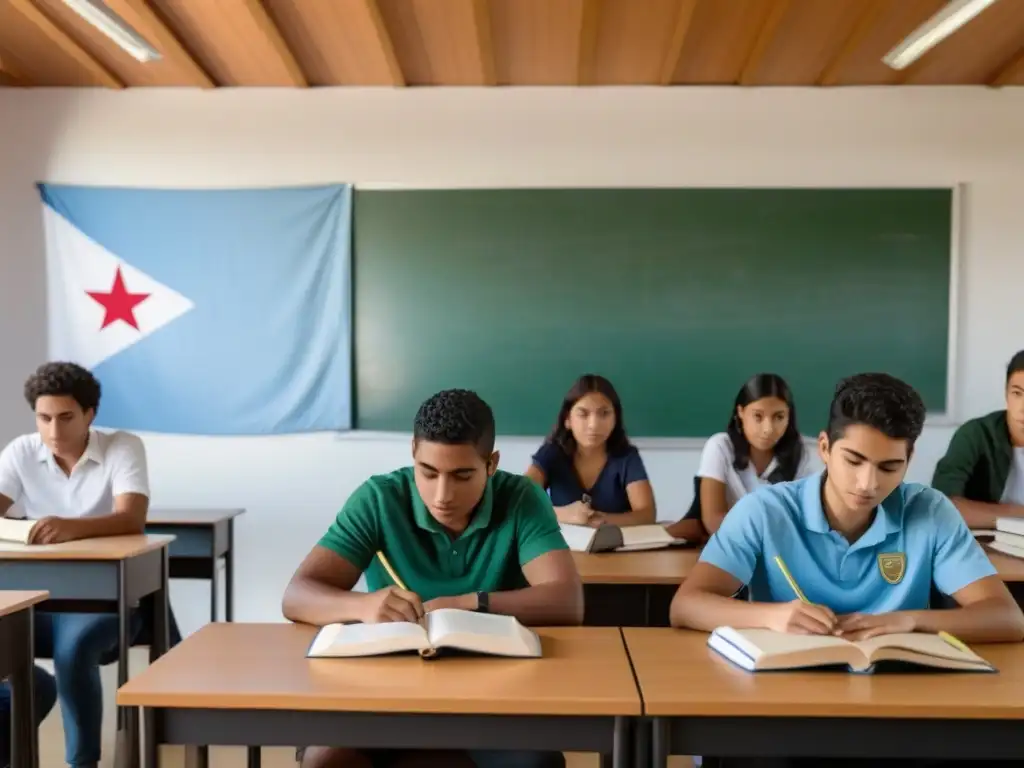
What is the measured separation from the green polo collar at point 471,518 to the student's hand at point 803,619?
2.05 ft

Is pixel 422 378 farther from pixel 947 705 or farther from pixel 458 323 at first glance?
pixel 947 705

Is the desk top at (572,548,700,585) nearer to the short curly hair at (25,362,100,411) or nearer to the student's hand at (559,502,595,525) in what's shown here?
the student's hand at (559,502,595,525)

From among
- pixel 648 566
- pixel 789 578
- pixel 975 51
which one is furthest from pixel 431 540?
pixel 975 51

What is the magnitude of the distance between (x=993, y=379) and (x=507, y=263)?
2371mm

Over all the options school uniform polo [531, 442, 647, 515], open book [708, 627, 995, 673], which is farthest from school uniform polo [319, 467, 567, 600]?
school uniform polo [531, 442, 647, 515]

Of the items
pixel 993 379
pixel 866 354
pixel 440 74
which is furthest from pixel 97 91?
pixel 993 379

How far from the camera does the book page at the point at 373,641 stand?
1.57m

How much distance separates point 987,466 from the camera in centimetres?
319

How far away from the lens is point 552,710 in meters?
1.37

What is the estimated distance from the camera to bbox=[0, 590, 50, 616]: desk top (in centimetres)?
199

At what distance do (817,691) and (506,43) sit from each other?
3181 mm

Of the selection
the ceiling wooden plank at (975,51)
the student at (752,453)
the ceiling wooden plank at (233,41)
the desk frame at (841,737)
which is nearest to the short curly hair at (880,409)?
the desk frame at (841,737)

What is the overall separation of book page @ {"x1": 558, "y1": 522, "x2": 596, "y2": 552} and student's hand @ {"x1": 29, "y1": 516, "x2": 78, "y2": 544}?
151 cm

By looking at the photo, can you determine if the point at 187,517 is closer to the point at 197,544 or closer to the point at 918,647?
the point at 197,544
